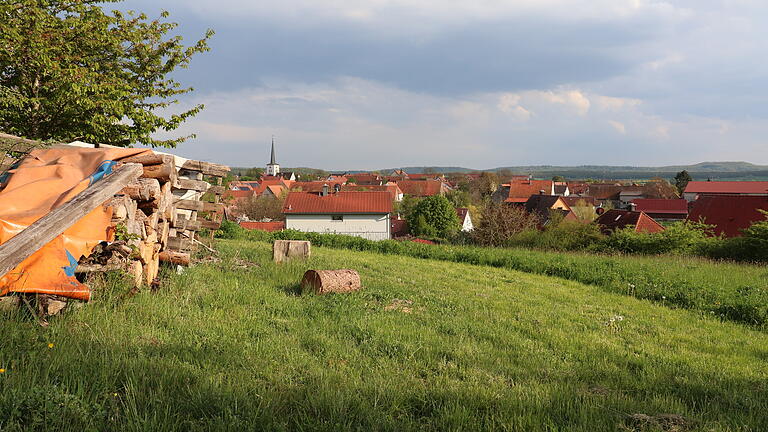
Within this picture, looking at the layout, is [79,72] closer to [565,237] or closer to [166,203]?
[166,203]

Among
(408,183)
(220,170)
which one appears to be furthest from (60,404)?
(408,183)

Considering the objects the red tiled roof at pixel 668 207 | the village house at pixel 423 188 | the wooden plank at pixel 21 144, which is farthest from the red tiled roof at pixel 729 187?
the wooden plank at pixel 21 144

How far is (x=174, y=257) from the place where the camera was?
6.82 meters

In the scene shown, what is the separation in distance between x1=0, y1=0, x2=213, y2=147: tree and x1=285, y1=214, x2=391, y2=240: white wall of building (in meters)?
30.1

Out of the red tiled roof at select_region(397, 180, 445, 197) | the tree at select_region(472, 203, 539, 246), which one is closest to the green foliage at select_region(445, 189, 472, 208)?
the red tiled roof at select_region(397, 180, 445, 197)

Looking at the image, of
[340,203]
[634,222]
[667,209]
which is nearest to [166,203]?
[634,222]

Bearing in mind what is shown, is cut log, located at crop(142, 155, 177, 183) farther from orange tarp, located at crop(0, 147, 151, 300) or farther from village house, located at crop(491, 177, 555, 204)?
village house, located at crop(491, 177, 555, 204)

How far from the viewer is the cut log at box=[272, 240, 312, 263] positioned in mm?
11320

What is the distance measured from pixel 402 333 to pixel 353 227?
38902mm

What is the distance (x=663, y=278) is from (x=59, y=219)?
1321 cm

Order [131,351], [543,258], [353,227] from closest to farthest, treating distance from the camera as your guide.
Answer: [131,351] → [543,258] → [353,227]

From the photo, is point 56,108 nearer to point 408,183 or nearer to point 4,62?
point 4,62

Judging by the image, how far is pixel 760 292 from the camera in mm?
10039

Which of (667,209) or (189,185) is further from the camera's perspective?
(667,209)
